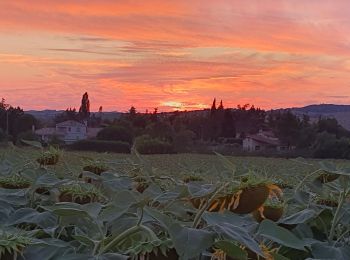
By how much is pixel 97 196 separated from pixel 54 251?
16.4 inches

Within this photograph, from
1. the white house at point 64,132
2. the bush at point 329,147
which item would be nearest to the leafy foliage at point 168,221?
the white house at point 64,132

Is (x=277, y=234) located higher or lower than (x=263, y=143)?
higher

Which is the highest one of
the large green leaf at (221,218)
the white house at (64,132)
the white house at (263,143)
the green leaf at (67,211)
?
the green leaf at (67,211)

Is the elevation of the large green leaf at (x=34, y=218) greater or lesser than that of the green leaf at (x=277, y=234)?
lesser

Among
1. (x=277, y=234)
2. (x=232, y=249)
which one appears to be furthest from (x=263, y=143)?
(x=232, y=249)

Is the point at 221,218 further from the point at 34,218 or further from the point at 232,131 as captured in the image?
the point at 232,131

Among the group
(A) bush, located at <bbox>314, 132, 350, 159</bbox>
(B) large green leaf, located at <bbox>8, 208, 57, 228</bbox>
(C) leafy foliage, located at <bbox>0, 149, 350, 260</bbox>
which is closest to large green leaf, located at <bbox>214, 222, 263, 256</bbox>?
(C) leafy foliage, located at <bbox>0, 149, 350, 260</bbox>

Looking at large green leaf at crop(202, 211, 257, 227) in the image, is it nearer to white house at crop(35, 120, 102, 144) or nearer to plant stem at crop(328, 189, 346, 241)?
plant stem at crop(328, 189, 346, 241)

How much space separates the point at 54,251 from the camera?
3.50 ft

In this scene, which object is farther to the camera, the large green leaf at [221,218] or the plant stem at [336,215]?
the plant stem at [336,215]

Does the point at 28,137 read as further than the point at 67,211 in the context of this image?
Yes

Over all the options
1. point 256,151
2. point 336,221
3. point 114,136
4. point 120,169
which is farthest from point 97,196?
point 256,151

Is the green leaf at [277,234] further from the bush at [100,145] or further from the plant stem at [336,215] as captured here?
the bush at [100,145]

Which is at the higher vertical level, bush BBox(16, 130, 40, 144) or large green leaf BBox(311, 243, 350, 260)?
bush BBox(16, 130, 40, 144)
